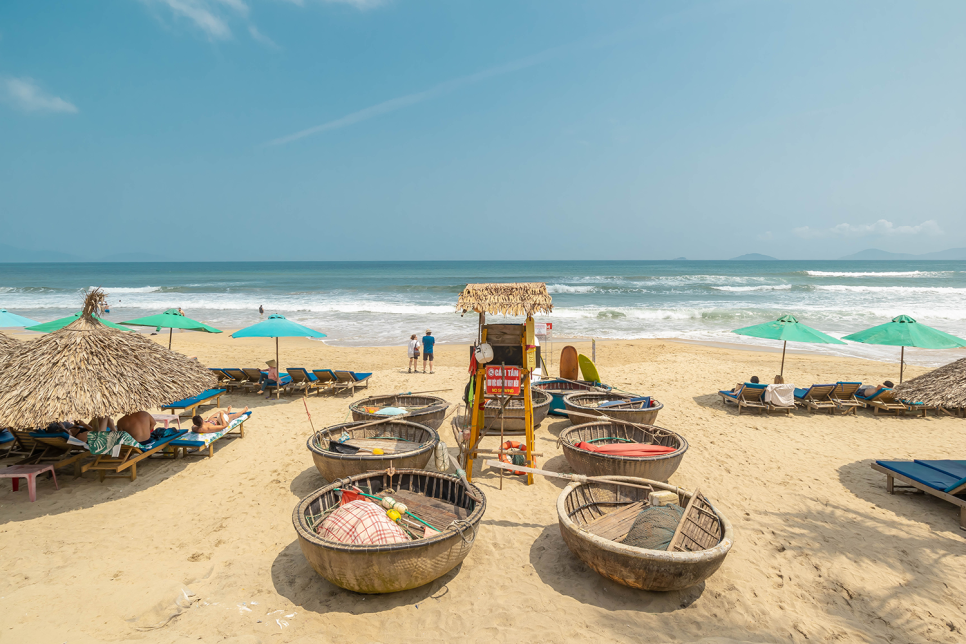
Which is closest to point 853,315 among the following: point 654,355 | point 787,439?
point 654,355

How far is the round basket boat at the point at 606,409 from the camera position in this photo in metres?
8.45

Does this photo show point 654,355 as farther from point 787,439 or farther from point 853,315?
point 853,315

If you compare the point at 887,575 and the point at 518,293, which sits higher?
the point at 518,293

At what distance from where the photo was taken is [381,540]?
13.9 feet

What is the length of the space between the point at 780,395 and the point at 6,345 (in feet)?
46.9

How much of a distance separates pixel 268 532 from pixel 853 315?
116 feet

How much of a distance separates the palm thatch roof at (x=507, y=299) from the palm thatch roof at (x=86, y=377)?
4500 mm

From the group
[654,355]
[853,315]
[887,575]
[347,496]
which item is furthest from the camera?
[853,315]

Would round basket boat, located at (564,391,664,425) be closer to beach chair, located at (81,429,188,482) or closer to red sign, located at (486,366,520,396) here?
red sign, located at (486,366,520,396)

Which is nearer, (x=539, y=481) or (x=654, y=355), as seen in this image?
(x=539, y=481)

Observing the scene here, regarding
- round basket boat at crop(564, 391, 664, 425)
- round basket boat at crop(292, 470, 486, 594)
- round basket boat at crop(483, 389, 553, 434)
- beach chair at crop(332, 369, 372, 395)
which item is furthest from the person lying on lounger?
round basket boat at crop(564, 391, 664, 425)

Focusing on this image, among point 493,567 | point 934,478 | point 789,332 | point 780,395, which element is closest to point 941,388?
point 934,478

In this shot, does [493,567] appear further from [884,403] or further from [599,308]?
[599,308]

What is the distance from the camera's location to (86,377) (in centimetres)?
615
